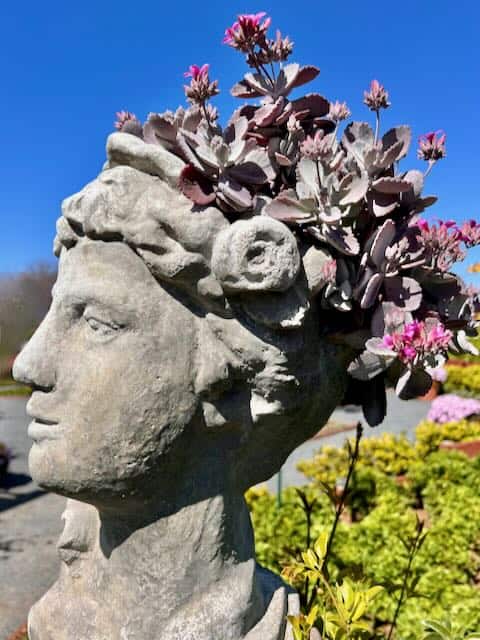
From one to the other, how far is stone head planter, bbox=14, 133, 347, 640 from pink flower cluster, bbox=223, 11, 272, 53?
0.31m

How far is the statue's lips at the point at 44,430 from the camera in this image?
1540 millimetres

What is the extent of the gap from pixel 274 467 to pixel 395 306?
61 centimetres

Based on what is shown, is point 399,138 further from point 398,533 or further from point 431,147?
point 398,533

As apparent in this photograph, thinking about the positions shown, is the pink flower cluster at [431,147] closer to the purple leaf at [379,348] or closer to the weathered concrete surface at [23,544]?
the purple leaf at [379,348]

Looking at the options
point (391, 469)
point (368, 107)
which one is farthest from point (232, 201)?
point (391, 469)

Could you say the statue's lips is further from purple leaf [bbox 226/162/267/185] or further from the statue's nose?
purple leaf [bbox 226/162/267/185]

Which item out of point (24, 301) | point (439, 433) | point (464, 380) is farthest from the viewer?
point (464, 380)

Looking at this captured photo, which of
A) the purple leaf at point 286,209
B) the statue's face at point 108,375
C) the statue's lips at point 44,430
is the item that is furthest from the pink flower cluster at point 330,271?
the statue's lips at point 44,430

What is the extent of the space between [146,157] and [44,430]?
73 cm

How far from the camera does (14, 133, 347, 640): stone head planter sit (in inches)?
57.9

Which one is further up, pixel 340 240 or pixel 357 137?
Result: pixel 357 137

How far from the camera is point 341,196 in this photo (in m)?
1.46

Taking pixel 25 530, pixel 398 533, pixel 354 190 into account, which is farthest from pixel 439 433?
pixel 354 190

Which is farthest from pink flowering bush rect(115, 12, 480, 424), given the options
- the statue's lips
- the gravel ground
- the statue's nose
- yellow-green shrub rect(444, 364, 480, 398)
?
yellow-green shrub rect(444, 364, 480, 398)
